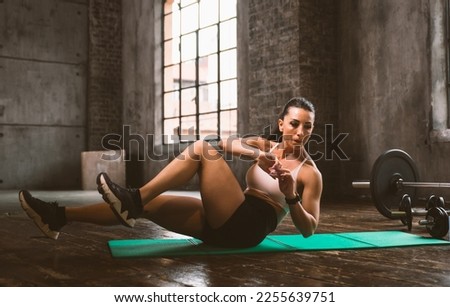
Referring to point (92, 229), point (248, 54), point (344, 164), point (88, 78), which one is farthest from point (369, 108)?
point (88, 78)

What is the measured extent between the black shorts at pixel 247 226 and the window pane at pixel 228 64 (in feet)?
17.7

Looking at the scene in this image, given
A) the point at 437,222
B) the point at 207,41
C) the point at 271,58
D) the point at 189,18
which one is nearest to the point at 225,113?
the point at 207,41

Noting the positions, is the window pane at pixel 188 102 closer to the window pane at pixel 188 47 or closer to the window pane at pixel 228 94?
the window pane at pixel 188 47

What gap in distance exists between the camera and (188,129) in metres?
8.77

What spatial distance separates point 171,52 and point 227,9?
66.9 inches

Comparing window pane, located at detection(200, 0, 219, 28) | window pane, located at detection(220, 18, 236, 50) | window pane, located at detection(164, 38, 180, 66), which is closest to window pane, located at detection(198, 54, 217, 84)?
window pane, located at detection(220, 18, 236, 50)

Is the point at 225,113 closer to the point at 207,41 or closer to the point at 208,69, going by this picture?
the point at 208,69

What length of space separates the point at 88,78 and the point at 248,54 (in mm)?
4123

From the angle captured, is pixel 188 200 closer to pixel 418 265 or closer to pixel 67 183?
pixel 418 265

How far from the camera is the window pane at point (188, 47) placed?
8.73 m

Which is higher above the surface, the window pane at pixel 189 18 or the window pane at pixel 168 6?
the window pane at pixel 168 6

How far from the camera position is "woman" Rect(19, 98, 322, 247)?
7.68 ft

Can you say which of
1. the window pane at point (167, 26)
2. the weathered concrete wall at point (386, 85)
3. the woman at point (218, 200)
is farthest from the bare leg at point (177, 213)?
the window pane at point (167, 26)

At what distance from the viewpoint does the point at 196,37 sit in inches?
341
